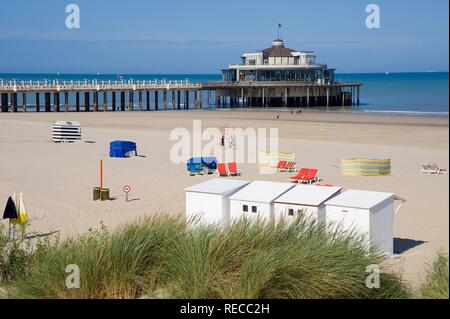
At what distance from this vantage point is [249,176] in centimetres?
1984

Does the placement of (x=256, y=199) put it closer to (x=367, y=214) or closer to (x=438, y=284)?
(x=367, y=214)

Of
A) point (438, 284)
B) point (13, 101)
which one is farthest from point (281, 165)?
point (13, 101)

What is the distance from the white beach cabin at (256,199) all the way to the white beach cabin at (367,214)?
88cm

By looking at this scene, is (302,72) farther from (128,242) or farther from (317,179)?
(128,242)

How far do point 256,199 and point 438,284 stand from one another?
435 cm

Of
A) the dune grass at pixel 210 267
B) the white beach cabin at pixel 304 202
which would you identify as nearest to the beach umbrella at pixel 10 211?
the dune grass at pixel 210 267

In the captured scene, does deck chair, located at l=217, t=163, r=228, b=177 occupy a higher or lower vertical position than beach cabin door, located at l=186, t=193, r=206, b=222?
lower

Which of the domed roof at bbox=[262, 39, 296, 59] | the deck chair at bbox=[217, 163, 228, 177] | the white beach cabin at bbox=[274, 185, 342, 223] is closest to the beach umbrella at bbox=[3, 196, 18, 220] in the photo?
the white beach cabin at bbox=[274, 185, 342, 223]

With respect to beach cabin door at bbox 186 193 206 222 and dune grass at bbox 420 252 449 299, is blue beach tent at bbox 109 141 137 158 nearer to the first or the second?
beach cabin door at bbox 186 193 206 222

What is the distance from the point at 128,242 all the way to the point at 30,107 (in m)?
60.8

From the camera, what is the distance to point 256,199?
1084 cm

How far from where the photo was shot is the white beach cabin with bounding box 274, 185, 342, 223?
10469mm

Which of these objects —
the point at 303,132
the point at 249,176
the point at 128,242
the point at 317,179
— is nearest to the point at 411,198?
the point at 317,179

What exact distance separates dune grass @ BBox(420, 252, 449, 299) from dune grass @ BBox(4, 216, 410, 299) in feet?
0.77
